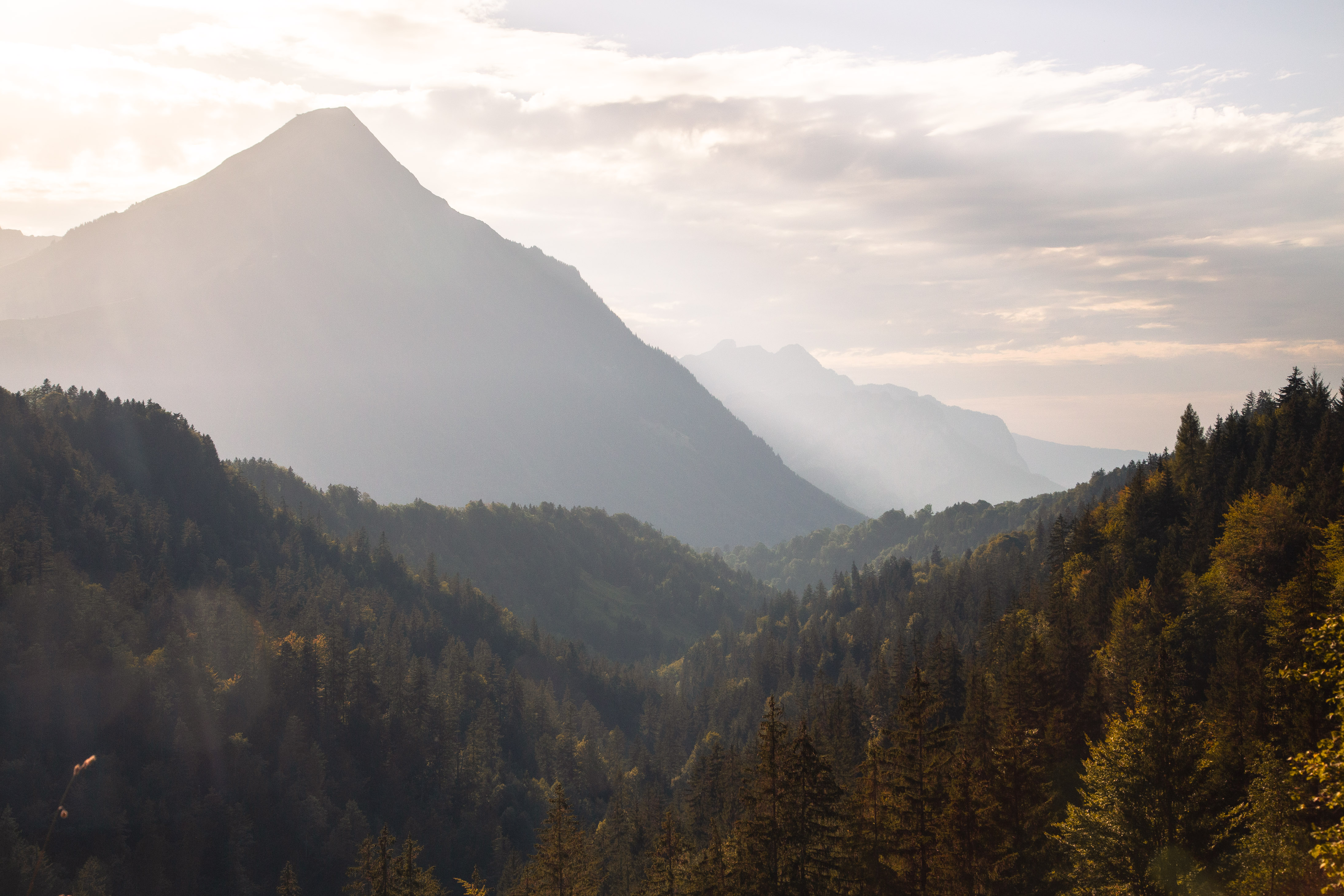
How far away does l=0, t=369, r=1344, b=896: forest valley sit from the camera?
35.8m

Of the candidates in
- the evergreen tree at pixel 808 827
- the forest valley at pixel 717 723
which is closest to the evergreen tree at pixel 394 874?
the forest valley at pixel 717 723

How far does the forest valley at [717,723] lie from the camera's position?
35.8 meters

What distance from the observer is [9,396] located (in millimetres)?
161250

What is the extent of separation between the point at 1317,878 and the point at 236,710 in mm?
127654

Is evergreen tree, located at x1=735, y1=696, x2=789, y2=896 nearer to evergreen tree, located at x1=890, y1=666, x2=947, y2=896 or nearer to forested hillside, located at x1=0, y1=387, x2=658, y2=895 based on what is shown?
evergreen tree, located at x1=890, y1=666, x2=947, y2=896

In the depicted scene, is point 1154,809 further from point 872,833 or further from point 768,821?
point 768,821

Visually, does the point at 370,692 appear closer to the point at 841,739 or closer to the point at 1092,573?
the point at 841,739

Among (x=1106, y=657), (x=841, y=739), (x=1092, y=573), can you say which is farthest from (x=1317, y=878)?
(x=1092, y=573)

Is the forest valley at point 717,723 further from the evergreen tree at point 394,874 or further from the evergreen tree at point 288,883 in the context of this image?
the evergreen tree at point 288,883

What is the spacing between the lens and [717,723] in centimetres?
17438

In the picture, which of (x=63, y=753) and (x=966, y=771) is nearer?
(x=966, y=771)

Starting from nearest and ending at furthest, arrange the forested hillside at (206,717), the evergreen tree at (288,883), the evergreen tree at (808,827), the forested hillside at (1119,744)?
the forested hillside at (1119,744)
the evergreen tree at (808,827)
the evergreen tree at (288,883)
the forested hillside at (206,717)

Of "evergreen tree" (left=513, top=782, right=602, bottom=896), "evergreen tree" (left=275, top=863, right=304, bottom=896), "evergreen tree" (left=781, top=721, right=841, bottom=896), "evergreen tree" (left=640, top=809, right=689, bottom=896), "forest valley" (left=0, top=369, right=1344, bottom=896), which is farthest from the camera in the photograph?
"evergreen tree" (left=275, top=863, right=304, bottom=896)

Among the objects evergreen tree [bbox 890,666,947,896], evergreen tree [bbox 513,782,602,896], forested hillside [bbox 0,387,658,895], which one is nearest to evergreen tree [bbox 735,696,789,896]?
evergreen tree [bbox 890,666,947,896]
